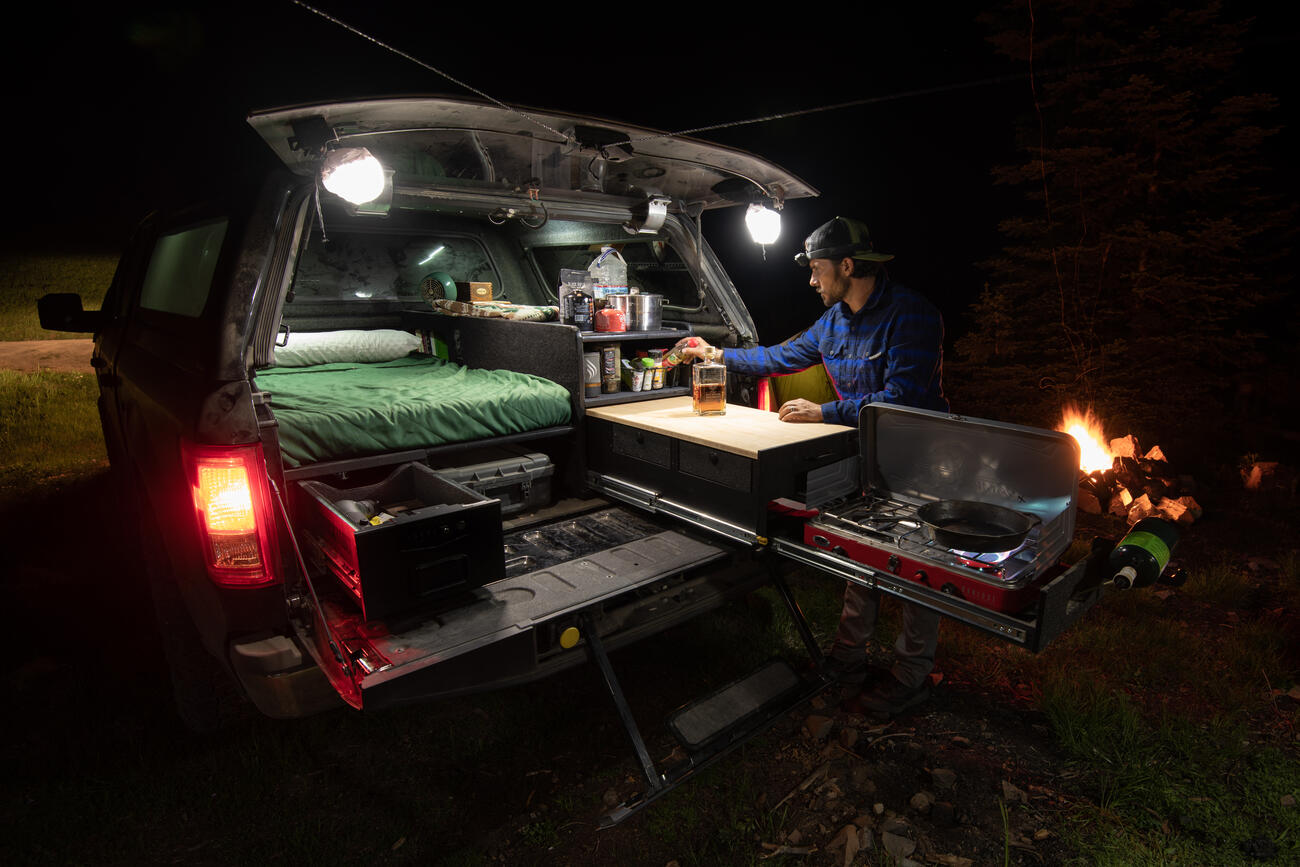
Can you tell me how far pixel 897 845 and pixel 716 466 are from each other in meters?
1.58

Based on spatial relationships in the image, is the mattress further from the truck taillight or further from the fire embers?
the fire embers

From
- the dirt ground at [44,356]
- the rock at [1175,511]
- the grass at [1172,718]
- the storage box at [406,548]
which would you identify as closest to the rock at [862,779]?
the grass at [1172,718]

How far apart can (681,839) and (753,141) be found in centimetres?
1656

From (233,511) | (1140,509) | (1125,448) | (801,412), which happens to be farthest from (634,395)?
(1125,448)

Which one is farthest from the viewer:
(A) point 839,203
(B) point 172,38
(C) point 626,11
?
(B) point 172,38

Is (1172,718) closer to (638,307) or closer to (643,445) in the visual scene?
(643,445)

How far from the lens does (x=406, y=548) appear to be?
2.26m

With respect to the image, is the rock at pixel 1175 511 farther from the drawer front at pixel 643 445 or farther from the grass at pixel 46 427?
the grass at pixel 46 427

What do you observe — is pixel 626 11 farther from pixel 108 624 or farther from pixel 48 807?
pixel 48 807

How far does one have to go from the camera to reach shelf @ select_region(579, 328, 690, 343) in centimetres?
375

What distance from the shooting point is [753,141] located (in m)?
16.4

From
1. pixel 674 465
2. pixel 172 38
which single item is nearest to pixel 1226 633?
pixel 674 465

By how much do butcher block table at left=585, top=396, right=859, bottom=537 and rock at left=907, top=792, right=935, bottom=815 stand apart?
1.18 metres

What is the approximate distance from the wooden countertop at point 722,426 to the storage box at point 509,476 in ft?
1.39
